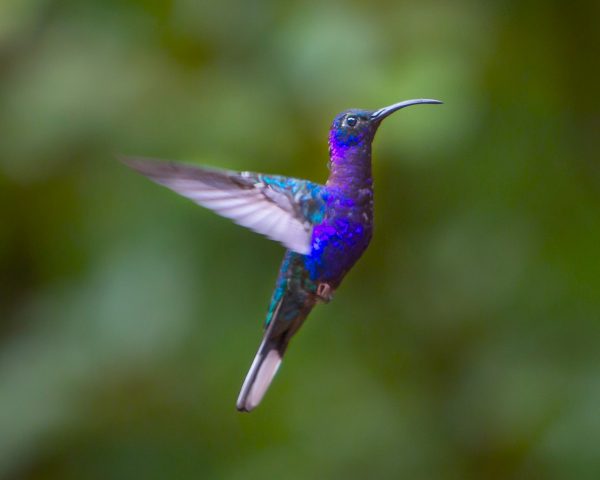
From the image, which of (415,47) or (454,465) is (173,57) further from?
(454,465)

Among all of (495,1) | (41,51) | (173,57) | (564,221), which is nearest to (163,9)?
(173,57)

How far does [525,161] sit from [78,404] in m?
1.40

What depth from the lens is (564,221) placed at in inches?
103

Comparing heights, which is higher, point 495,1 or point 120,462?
→ point 495,1

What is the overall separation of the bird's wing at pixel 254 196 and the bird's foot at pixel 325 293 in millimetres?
72

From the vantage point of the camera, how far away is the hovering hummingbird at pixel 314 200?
3.64ft

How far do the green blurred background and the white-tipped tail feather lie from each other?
0.85 m

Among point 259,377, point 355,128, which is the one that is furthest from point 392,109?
point 259,377

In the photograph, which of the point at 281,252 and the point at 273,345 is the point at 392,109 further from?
the point at 281,252

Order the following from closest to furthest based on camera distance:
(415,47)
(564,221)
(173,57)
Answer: (415,47) < (173,57) < (564,221)

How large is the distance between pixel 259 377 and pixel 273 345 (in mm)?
96

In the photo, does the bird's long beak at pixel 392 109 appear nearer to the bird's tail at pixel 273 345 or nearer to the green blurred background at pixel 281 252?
the bird's tail at pixel 273 345

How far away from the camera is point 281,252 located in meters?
2.43

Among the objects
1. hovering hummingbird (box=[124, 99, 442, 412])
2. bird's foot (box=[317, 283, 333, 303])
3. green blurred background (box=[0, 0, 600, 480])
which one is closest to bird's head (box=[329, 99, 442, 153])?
hovering hummingbird (box=[124, 99, 442, 412])
